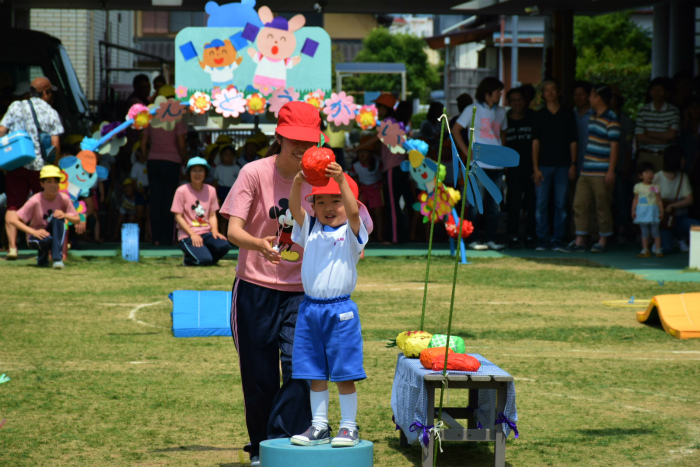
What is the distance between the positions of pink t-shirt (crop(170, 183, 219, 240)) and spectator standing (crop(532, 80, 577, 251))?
470cm

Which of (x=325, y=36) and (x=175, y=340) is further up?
(x=325, y=36)

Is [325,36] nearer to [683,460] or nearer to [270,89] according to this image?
[270,89]

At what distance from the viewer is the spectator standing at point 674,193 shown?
13.6 metres

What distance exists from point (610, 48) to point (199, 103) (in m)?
38.2

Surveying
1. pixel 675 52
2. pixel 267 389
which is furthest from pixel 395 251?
pixel 267 389

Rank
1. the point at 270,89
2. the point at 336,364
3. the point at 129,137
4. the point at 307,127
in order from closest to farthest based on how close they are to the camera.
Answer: the point at 336,364
the point at 307,127
the point at 270,89
the point at 129,137

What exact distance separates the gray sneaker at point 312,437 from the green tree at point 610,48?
4211 cm

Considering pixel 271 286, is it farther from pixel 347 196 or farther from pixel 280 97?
pixel 280 97

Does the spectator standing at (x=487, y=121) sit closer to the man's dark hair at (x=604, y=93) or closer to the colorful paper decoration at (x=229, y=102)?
the man's dark hair at (x=604, y=93)

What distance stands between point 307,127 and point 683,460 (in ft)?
7.95

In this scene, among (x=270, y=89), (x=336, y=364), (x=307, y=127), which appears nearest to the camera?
(x=336, y=364)

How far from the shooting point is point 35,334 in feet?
26.2

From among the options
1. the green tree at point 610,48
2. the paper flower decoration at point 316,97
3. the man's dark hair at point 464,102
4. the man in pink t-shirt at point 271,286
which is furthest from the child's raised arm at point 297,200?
the green tree at point 610,48

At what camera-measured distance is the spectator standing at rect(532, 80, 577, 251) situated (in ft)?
45.6
